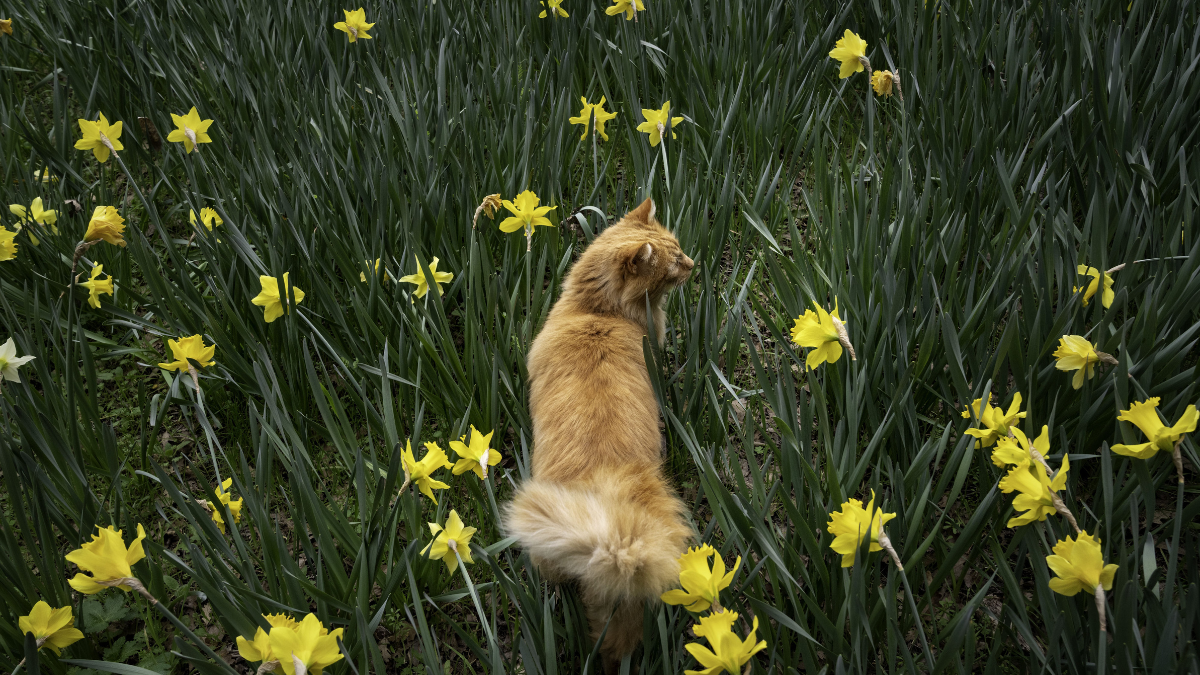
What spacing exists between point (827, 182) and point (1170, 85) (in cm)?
110

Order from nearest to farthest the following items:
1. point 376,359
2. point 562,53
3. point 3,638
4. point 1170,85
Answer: point 3,638 → point 376,359 → point 1170,85 → point 562,53

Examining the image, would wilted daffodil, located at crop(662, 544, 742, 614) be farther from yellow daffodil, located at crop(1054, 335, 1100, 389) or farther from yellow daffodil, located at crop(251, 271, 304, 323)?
yellow daffodil, located at crop(251, 271, 304, 323)

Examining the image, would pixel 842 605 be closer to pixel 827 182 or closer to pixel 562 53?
pixel 827 182

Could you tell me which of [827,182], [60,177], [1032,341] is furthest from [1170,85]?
[60,177]

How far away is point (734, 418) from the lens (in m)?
1.88

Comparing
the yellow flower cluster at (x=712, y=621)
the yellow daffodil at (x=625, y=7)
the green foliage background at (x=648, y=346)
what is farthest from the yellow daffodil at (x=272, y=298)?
the yellow daffodil at (x=625, y=7)

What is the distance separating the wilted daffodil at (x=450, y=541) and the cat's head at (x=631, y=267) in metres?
0.86

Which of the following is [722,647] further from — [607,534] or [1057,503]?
[1057,503]

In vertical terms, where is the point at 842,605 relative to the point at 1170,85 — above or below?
below

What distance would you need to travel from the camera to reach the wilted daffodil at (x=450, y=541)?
1411 mm

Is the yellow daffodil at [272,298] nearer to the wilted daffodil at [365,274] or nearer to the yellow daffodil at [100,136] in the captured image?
the wilted daffodil at [365,274]

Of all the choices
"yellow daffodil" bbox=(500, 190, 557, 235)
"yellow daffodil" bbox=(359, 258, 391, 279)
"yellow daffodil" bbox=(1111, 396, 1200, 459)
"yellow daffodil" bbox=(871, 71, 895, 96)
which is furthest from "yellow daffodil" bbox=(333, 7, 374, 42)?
"yellow daffodil" bbox=(1111, 396, 1200, 459)

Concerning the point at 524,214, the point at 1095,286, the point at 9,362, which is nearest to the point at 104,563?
the point at 9,362

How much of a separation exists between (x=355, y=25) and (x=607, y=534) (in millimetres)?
2550
